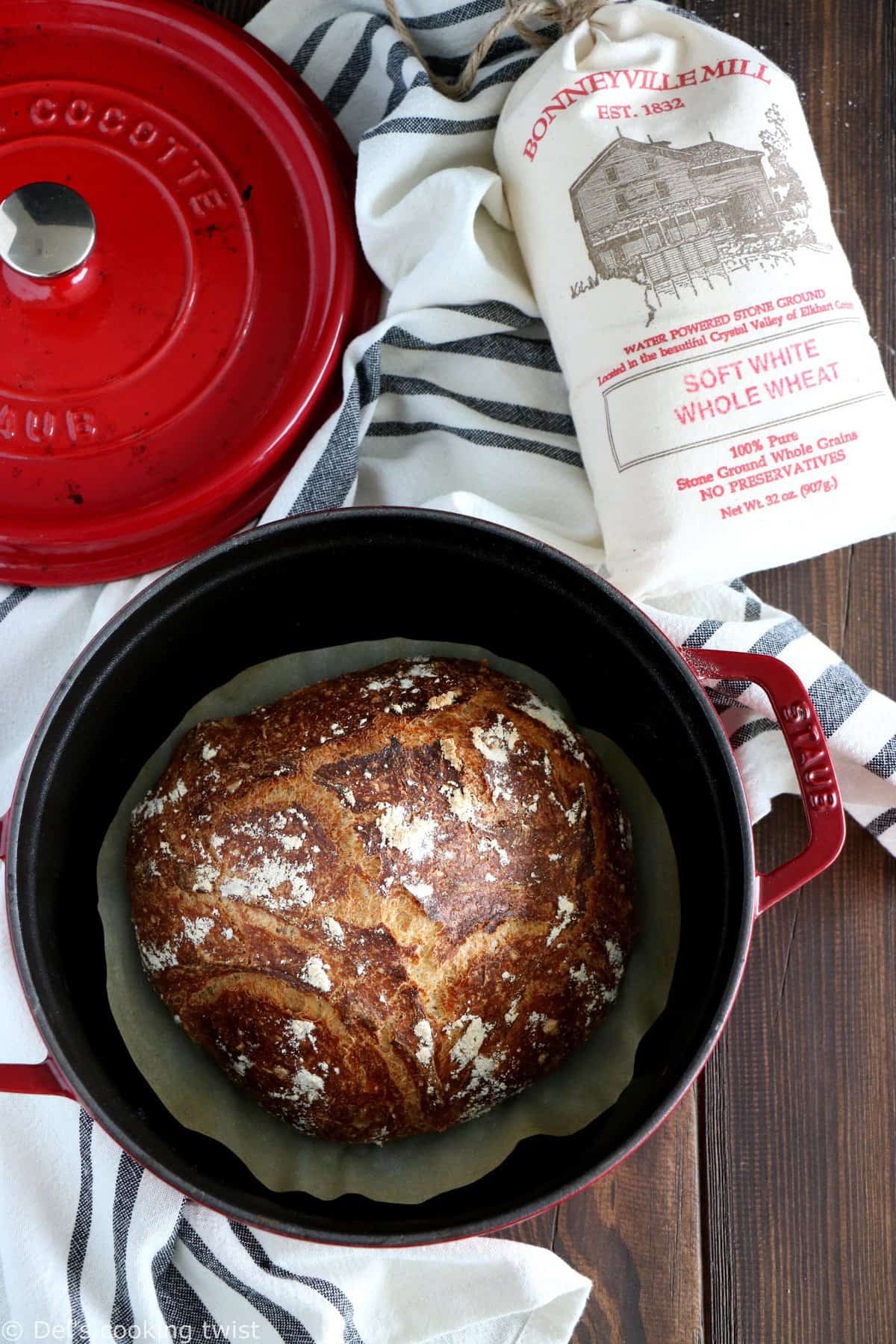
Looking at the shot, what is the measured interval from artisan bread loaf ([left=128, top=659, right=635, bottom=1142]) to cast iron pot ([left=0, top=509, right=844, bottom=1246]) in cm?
7

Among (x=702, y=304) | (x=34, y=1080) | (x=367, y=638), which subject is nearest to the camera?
(x=34, y=1080)

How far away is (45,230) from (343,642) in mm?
483

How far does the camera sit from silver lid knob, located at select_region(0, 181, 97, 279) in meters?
0.99

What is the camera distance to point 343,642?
3.68 ft

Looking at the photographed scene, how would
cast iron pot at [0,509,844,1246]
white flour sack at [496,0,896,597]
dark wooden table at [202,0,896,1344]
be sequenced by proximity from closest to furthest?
cast iron pot at [0,509,844,1246]
white flour sack at [496,0,896,597]
dark wooden table at [202,0,896,1344]

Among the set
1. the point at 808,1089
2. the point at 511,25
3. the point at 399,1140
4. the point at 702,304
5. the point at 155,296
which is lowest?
the point at 808,1089

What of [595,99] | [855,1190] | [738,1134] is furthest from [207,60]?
[855,1190]

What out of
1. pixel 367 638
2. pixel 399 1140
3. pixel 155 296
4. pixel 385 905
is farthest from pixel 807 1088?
pixel 155 296

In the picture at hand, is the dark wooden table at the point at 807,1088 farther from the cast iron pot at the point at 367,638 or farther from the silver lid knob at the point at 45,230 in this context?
the silver lid knob at the point at 45,230

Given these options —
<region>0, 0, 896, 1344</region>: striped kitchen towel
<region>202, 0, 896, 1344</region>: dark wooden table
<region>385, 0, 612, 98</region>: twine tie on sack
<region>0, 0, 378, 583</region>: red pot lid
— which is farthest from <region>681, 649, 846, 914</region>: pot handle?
<region>385, 0, 612, 98</region>: twine tie on sack

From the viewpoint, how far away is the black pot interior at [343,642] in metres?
0.83

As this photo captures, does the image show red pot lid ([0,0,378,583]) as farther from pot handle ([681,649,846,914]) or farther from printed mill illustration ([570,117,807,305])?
pot handle ([681,649,846,914])

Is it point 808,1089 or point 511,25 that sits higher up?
point 511,25

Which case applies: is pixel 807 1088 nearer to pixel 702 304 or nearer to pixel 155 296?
pixel 702 304
